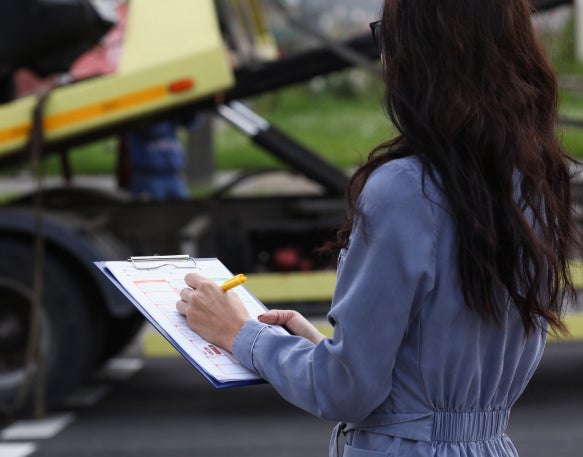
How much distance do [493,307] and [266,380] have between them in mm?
407

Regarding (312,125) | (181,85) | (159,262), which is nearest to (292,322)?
(159,262)

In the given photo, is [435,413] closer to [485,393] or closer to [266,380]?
[485,393]

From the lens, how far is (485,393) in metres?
1.99

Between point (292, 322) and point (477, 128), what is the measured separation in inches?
21.9

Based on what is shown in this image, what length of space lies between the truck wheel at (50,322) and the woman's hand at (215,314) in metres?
4.01

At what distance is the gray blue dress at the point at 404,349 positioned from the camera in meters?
1.86

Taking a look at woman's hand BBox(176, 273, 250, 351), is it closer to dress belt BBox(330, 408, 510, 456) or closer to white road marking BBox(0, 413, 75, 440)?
dress belt BBox(330, 408, 510, 456)

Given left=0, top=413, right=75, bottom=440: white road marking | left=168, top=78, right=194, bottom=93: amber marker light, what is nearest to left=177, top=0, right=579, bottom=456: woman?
left=168, top=78, right=194, bottom=93: amber marker light

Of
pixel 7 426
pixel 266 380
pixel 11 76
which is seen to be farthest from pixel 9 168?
pixel 266 380

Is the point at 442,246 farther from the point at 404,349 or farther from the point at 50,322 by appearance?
the point at 50,322

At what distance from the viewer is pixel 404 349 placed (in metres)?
1.93

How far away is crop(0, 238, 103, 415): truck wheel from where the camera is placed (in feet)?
19.9

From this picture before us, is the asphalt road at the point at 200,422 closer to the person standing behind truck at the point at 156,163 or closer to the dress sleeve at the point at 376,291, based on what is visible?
the person standing behind truck at the point at 156,163

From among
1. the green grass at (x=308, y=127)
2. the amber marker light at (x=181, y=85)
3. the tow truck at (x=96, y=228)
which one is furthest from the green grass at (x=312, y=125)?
the amber marker light at (x=181, y=85)
